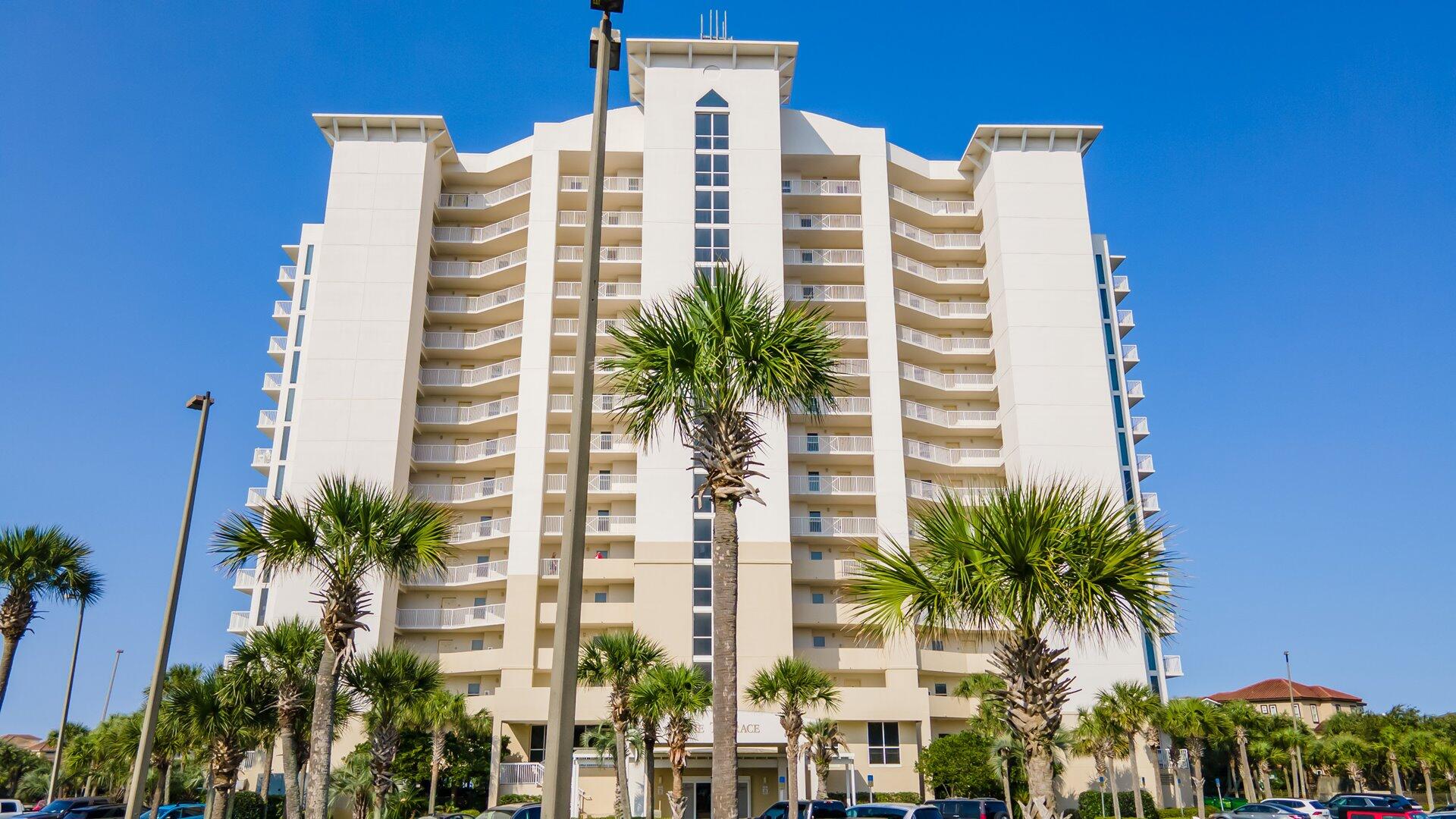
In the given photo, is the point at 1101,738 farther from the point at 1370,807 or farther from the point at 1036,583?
the point at 1036,583

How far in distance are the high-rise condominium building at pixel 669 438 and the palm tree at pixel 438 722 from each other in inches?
112

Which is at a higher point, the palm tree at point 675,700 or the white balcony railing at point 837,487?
the white balcony railing at point 837,487

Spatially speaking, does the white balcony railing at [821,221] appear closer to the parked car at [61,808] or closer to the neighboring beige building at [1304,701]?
the parked car at [61,808]

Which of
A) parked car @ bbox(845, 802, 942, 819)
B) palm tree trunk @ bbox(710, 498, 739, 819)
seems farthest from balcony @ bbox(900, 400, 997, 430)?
palm tree trunk @ bbox(710, 498, 739, 819)

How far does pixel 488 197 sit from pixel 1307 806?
5414 cm

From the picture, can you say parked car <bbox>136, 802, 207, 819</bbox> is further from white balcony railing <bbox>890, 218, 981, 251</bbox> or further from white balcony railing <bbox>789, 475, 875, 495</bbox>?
white balcony railing <bbox>890, 218, 981, 251</bbox>

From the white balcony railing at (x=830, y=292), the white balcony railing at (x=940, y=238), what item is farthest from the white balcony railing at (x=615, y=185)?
the white balcony railing at (x=940, y=238)

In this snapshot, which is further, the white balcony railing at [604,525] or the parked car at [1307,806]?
the white balcony railing at [604,525]

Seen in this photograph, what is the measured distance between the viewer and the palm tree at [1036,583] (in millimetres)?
14523

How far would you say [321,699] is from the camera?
22297 millimetres

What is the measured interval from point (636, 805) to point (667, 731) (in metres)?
12.0

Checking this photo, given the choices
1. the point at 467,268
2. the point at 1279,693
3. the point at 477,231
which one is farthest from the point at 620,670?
the point at 1279,693

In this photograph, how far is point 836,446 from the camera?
58094mm

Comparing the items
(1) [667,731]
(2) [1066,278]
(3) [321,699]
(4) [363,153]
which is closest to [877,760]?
(1) [667,731]
